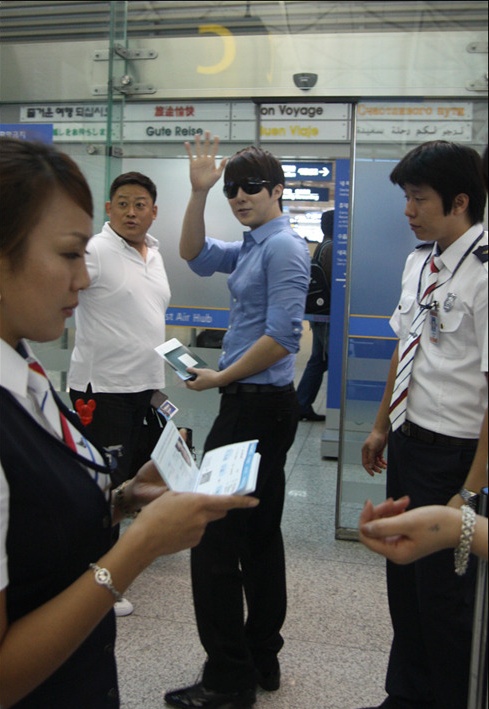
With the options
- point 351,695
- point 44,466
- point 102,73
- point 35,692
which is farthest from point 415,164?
point 102,73

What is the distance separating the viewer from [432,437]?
182cm

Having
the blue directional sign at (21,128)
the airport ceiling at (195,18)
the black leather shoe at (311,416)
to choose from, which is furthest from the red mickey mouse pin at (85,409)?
the black leather shoe at (311,416)

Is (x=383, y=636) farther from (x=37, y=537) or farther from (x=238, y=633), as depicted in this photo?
(x=37, y=537)

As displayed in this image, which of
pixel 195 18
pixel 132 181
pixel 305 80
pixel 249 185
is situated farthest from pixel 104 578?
pixel 195 18

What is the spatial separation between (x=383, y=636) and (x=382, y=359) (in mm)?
1500

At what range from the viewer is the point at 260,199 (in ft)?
7.46

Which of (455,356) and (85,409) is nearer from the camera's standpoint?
(455,356)

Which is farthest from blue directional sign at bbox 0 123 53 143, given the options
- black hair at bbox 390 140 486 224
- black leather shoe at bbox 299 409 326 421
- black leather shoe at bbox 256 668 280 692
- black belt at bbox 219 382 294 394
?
black leather shoe at bbox 299 409 326 421

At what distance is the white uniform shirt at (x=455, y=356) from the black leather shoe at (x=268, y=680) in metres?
1.14

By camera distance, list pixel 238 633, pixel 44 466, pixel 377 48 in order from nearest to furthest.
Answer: pixel 44 466 < pixel 238 633 < pixel 377 48

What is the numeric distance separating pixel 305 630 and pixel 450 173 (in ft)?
6.23

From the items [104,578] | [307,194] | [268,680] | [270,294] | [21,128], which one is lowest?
[268,680]

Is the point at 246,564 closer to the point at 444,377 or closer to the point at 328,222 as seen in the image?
the point at 444,377

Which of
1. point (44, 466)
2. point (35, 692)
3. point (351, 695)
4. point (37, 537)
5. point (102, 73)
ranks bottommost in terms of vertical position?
point (351, 695)
